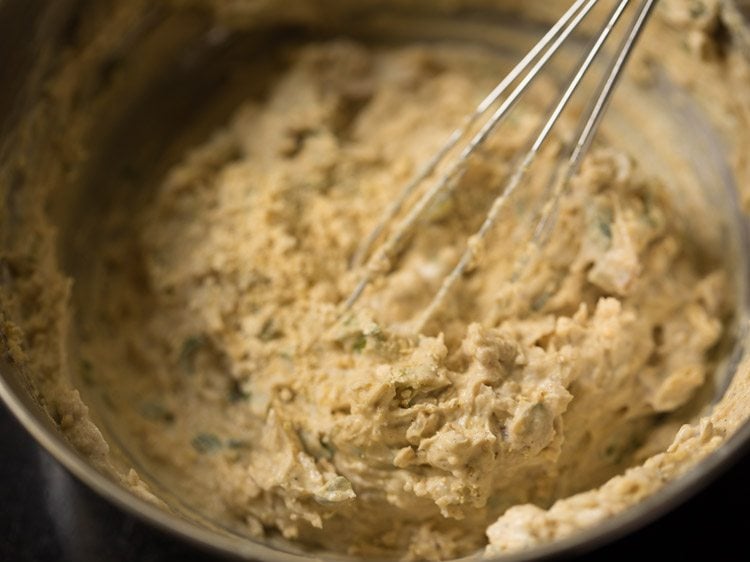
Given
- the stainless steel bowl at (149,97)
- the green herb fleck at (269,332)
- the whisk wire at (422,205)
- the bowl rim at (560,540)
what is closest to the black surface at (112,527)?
the stainless steel bowl at (149,97)

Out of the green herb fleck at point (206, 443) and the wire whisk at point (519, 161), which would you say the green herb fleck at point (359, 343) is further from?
the green herb fleck at point (206, 443)

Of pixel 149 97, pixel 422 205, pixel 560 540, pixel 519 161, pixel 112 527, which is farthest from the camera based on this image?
pixel 149 97

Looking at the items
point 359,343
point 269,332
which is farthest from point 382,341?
point 269,332

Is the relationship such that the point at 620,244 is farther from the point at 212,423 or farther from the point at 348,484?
the point at 212,423

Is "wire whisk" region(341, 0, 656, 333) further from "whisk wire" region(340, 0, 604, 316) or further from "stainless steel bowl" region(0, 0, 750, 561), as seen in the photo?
"stainless steel bowl" region(0, 0, 750, 561)

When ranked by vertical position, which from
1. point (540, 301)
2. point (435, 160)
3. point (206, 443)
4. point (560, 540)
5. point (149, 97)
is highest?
point (149, 97)

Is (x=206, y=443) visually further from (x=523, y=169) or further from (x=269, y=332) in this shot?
(x=523, y=169)

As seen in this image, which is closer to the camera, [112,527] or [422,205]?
[112,527]
